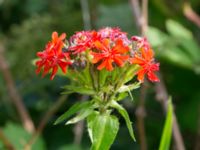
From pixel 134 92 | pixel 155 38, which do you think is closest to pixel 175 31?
pixel 155 38

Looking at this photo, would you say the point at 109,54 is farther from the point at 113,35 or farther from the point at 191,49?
the point at 191,49

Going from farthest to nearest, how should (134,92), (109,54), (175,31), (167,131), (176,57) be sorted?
(134,92), (175,31), (176,57), (167,131), (109,54)

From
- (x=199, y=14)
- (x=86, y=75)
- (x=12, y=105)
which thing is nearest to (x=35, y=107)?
(x=12, y=105)

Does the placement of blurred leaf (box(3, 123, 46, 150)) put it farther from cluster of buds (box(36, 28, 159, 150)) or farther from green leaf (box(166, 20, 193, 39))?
cluster of buds (box(36, 28, 159, 150))

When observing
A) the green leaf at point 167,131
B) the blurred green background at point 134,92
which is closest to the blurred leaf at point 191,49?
the blurred green background at point 134,92

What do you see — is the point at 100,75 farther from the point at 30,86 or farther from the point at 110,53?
the point at 30,86
